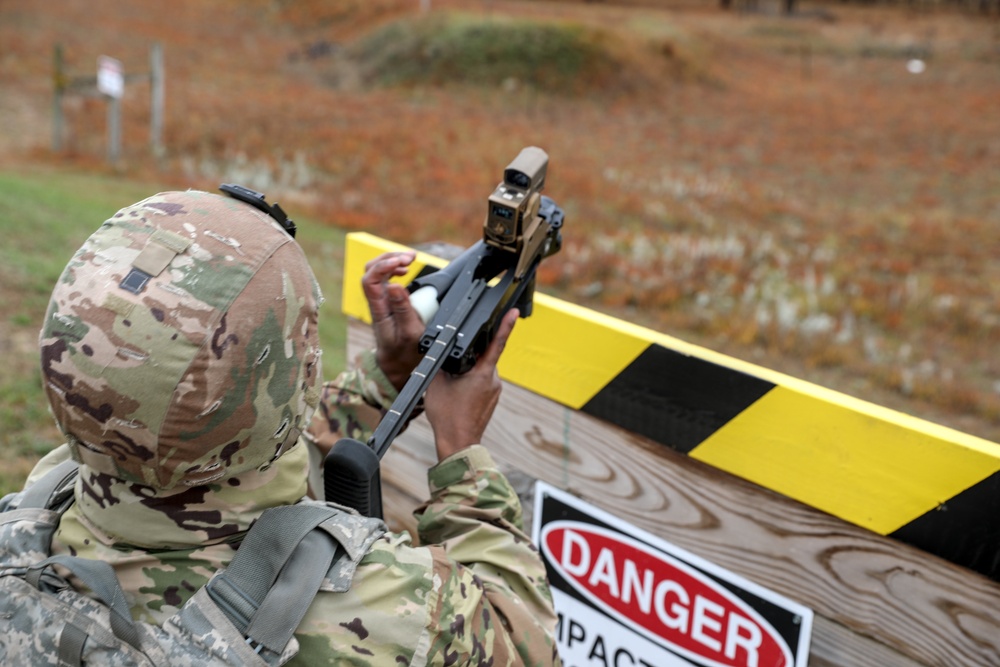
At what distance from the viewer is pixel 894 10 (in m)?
40.3

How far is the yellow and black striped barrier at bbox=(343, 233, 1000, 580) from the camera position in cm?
148

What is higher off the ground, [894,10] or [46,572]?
[894,10]

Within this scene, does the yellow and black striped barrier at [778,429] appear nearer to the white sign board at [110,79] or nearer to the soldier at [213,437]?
the soldier at [213,437]

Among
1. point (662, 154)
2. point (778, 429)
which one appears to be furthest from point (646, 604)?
point (662, 154)

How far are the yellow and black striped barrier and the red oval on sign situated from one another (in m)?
0.29

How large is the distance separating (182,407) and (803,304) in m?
7.23

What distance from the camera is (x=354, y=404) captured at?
189 cm

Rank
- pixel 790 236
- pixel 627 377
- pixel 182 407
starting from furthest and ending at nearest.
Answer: pixel 790 236, pixel 627 377, pixel 182 407

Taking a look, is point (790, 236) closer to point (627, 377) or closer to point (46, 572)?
point (627, 377)

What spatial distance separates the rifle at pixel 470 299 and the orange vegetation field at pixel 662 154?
5071 mm

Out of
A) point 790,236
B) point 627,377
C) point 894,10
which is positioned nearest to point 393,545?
point 627,377

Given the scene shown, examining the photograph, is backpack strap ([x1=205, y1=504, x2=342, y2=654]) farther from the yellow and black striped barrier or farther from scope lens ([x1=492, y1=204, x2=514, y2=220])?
the yellow and black striped barrier

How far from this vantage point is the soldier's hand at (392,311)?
171 centimetres

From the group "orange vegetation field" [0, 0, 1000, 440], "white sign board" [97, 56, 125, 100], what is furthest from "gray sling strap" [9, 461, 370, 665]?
"white sign board" [97, 56, 125, 100]
